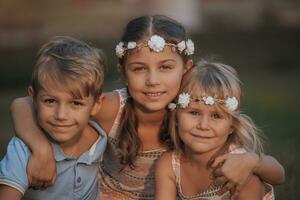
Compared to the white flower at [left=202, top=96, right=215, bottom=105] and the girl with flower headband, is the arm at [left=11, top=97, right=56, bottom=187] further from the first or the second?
the white flower at [left=202, top=96, right=215, bottom=105]

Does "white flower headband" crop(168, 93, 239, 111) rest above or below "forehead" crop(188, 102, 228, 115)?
above

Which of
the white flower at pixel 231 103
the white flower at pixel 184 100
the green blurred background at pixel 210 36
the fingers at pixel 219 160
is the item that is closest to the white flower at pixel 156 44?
the white flower at pixel 184 100

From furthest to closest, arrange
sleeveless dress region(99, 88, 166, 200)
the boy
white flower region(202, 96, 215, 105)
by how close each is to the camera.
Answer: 1. sleeveless dress region(99, 88, 166, 200)
2. white flower region(202, 96, 215, 105)
3. the boy

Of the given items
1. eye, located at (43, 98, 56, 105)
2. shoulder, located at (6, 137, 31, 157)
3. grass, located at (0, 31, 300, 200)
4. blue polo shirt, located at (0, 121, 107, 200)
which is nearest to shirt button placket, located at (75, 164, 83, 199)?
blue polo shirt, located at (0, 121, 107, 200)

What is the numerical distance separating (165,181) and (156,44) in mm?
841

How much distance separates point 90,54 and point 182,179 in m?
0.97

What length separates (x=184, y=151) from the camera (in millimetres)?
4883

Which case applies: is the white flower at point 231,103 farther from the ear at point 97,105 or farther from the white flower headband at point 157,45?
the ear at point 97,105

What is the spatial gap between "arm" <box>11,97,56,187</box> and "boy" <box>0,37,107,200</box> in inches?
1.5

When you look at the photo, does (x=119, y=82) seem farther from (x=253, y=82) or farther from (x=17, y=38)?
(x=17, y=38)

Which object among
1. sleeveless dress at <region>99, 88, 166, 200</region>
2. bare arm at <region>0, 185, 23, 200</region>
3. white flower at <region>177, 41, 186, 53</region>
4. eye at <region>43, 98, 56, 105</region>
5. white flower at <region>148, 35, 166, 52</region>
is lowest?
sleeveless dress at <region>99, 88, 166, 200</region>

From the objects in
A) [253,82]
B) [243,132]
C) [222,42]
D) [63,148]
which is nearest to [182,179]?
[243,132]

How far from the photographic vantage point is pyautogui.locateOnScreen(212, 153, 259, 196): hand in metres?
4.59

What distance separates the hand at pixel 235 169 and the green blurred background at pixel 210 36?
12.7ft
